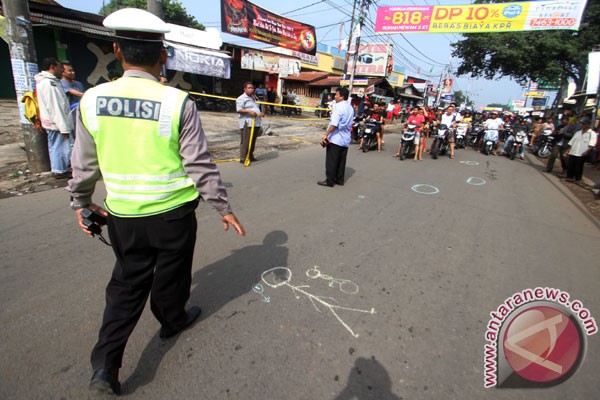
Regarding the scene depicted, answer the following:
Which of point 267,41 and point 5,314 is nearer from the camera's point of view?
point 5,314

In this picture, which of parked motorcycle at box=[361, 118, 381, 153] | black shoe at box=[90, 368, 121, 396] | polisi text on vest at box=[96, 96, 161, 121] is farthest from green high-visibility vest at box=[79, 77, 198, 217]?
parked motorcycle at box=[361, 118, 381, 153]

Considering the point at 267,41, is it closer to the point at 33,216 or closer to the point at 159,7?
the point at 159,7

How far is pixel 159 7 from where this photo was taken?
5230 mm

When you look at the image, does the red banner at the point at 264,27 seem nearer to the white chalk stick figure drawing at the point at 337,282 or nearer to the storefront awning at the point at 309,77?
the storefront awning at the point at 309,77

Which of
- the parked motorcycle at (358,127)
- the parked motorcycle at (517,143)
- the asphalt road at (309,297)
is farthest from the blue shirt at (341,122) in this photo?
the parked motorcycle at (517,143)

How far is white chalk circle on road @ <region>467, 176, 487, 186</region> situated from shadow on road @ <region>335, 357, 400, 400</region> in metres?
6.26

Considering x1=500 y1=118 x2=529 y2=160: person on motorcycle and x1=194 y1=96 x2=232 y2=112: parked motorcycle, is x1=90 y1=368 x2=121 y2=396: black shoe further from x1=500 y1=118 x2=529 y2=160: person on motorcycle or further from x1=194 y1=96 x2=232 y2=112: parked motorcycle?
x1=194 y1=96 x2=232 y2=112: parked motorcycle

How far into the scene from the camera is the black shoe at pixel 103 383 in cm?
164

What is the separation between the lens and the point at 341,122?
562cm

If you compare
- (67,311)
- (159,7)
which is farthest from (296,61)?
(67,311)

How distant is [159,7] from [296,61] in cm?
1509

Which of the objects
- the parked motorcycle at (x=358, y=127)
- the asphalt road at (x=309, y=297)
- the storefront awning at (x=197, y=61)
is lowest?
the asphalt road at (x=309, y=297)

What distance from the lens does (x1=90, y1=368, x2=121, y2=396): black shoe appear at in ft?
5.37

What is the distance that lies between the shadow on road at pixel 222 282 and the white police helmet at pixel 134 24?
1819mm
